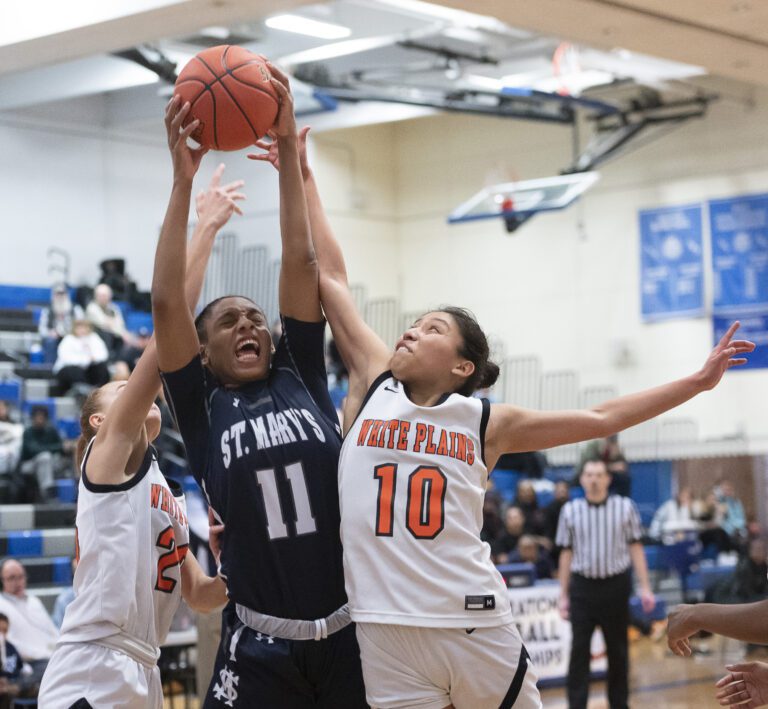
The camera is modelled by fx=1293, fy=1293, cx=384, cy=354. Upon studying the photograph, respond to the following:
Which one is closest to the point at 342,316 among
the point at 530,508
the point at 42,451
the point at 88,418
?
the point at 88,418

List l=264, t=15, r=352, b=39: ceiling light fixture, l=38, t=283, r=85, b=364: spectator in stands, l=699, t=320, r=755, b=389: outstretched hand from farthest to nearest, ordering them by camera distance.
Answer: l=38, t=283, r=85, b=364: spectator in stands → l=264, t=15, r=352, b=39: ceiling light fixture → l=699, t=320, r=755, b=389: outstretched hand

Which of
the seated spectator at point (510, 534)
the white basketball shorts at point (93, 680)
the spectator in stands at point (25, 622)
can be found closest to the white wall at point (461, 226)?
the seated spectator at point (510, 534)

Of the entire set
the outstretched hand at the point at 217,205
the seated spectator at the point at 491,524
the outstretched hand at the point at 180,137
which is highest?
the outstretched hand at the point at 180,137

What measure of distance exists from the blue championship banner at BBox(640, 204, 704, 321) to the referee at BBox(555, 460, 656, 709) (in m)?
9.85

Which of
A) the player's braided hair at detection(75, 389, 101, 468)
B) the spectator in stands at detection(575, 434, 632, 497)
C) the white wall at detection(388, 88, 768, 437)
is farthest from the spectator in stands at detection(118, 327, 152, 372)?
the player's braided hair at detection(75, 389, 101, 468)

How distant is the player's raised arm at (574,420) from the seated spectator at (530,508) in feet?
32.8

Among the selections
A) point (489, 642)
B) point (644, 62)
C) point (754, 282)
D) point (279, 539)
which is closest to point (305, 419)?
point (279, 539)

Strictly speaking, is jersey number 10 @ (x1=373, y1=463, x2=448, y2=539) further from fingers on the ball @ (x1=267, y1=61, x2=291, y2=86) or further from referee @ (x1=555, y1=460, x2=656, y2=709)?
referee @ (x1=555, y1=460, x2=656, y2=709)

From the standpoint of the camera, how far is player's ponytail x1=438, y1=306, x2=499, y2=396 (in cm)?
355

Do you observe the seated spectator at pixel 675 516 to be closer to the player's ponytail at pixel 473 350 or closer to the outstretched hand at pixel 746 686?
the outstretched hand at pixel 746 686

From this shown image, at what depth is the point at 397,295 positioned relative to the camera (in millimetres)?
20938

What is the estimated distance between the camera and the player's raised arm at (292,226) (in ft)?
11.5

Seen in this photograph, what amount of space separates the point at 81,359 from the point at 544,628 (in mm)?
6685

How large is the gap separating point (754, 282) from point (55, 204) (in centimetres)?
965
